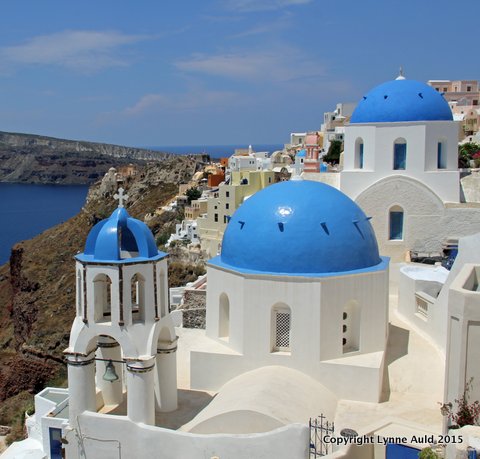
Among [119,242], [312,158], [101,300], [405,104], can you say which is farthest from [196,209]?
[119,242]

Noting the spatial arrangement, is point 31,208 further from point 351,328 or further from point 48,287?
point 351,328

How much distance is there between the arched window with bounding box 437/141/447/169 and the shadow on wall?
6.69m

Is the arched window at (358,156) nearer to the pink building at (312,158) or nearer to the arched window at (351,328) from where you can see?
the pink building at (312,158)

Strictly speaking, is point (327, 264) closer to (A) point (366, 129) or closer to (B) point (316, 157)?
(A) point (366, 129)

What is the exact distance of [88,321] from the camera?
9.92m

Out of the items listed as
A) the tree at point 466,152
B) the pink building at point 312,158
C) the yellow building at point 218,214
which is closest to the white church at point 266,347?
the pink building at point 312,158

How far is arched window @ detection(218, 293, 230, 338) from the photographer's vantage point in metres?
12.6

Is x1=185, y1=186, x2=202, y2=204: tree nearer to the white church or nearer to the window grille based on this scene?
the white church

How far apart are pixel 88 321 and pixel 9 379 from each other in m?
23.4

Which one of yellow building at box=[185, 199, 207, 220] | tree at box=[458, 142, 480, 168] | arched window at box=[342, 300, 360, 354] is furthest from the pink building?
yellow building at box=[185, 199, 207, 220]

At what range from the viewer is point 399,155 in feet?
61.5

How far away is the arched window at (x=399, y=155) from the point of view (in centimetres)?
1858

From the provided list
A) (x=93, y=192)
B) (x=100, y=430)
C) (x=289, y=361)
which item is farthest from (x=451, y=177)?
(x=93, y=192)

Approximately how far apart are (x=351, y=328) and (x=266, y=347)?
1.85 meters
